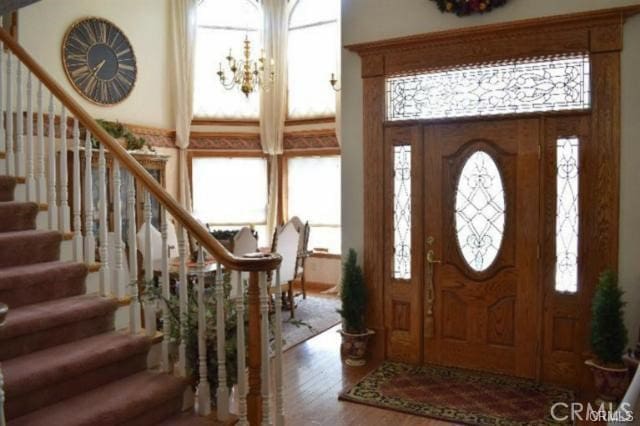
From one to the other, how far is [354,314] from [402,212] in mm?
1017

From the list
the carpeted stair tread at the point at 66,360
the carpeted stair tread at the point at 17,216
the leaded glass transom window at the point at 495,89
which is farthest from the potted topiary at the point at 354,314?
the carpeted stair tread at the point at 17,216

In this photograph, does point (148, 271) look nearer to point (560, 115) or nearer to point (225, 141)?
point (560, 115)

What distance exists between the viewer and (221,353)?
110 inches

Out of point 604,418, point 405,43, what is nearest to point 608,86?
point 405,43

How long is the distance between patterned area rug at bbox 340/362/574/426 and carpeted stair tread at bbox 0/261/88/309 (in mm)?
2098

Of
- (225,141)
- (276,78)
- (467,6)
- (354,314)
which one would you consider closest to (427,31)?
(467,6)

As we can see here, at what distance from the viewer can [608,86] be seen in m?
4.05

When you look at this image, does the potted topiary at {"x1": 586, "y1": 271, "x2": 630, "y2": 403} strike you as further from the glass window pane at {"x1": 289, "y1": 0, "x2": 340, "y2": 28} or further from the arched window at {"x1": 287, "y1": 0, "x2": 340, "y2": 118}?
the glass window pane at {"x1": 289, "y1": 0, "x2": 340, "y2": 28}

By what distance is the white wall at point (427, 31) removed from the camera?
158 inches

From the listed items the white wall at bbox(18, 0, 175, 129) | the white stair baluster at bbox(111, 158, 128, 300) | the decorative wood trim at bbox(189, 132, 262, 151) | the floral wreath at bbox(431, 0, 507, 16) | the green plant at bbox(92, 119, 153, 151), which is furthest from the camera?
the decorative wood trim at bbox(189, 132, 262, 151)

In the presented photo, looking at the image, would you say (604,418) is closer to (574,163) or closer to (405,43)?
(574,163)

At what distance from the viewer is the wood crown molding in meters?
4.02

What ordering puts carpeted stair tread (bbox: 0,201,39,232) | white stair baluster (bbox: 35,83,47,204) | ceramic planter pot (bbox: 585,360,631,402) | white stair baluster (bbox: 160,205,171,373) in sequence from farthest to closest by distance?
ceramic planter pot (bbox: 585,360,631,402), white stair baluster (bbox: 35,83,47,204), carpeted stair tread (bbox: 0,201,39,232), white stair baluster (bbox: 160,205,171,373)

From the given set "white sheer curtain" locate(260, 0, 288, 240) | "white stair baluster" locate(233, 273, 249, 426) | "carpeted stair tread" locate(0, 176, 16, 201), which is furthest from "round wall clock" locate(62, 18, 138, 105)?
"white stair baluster" locate(233, 273, 249, 426)
